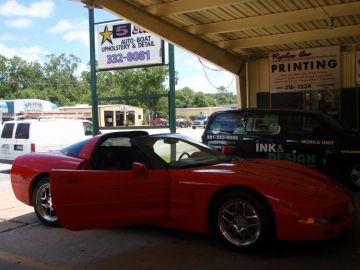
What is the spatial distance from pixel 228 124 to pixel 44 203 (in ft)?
14.6

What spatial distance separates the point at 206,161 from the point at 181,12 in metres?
5.57

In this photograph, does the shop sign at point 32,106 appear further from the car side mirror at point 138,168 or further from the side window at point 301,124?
the car side mirror at point 138,168

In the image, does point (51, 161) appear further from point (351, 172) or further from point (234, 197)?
point (351, 172)

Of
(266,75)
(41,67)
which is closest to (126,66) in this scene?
(266,75)

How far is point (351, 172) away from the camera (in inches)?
328

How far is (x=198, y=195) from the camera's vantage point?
5.04 m

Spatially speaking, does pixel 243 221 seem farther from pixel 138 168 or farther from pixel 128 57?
pixel 128 57

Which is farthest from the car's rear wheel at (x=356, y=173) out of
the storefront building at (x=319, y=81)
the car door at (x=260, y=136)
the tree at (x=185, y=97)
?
the tree at (x=185, y=97)

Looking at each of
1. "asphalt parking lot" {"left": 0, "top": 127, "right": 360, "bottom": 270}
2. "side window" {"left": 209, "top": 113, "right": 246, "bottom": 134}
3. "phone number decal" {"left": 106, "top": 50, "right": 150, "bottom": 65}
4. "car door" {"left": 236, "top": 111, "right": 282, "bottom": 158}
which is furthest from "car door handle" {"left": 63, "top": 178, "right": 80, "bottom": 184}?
"phone number decal" {"left": 106, "top": 50, "right": 150, "bottom": 65}

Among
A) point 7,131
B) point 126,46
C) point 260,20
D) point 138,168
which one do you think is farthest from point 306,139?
point 7,131

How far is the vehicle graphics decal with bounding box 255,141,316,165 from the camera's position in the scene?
8.62 meters

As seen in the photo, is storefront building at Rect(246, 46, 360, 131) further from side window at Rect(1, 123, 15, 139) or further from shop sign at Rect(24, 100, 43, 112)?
shop sign at Rect(24, 100, 43, 112)

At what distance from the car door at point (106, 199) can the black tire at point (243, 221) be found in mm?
672

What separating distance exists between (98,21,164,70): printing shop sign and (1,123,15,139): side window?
3486 mm
